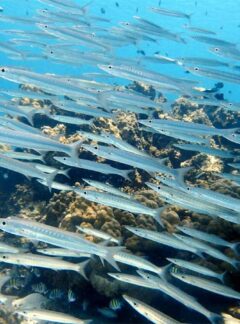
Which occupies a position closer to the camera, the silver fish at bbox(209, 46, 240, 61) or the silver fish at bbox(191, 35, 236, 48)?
the silver fish at bbox(209, 46, 240, 61)

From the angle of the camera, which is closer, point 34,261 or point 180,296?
point 180,296

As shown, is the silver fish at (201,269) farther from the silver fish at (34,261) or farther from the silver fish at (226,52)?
the silver fish at (226,52)

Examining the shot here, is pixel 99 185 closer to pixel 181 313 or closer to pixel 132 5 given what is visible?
pixel 181 313

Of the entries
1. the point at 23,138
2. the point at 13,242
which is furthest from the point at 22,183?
the point at 23,138

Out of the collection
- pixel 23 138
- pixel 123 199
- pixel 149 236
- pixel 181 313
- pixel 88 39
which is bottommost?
pixel 181 313

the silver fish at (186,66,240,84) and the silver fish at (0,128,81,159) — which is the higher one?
the silver fish at (186,66,240,84)

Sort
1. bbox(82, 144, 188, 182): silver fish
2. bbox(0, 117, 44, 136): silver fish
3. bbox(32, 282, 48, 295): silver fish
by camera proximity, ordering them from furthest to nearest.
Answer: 1. bbox(0, 117, 44, 136): silver fish
2. bbox(32, 282, 48, 295): silver fish
3. bbox(82, 144, 188, 182): silver fish

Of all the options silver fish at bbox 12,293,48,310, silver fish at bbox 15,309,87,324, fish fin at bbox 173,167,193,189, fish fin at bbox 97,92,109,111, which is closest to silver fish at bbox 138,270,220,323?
silver fish at bbox 15,309,87,324

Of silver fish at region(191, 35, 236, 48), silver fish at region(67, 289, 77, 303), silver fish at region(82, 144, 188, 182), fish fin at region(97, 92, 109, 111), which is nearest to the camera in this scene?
silver fish at region(67, 289, 77, 303)

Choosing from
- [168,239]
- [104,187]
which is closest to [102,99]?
[104,187]

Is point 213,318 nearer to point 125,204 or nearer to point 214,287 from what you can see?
point 214,287

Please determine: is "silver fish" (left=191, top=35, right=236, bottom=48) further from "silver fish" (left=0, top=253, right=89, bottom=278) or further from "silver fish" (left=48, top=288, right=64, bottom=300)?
"silver fish" (left=0, top=253, right=89, bottom=278)
